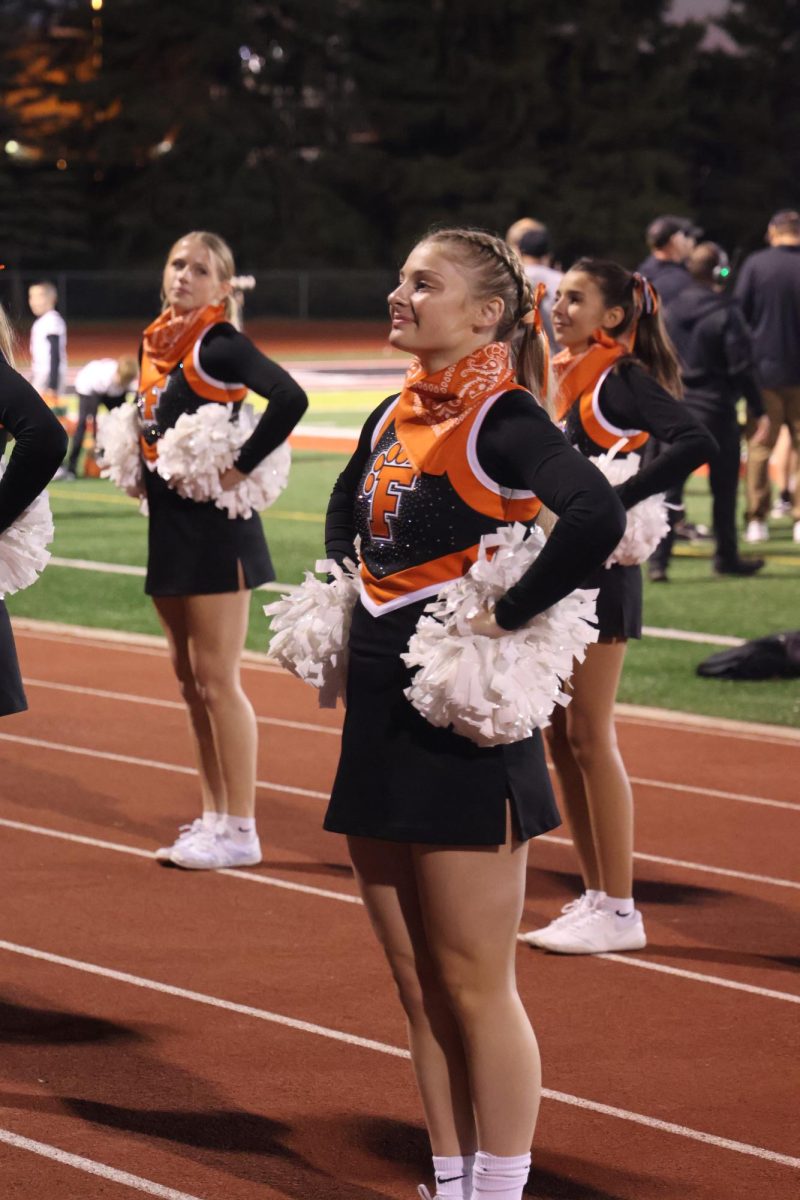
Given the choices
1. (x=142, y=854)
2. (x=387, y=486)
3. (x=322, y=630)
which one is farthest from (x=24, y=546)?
(x=142, y=854)

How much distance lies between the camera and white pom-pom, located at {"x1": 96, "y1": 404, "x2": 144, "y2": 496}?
6133 mm

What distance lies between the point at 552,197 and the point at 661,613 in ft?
150

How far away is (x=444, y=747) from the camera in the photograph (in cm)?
329

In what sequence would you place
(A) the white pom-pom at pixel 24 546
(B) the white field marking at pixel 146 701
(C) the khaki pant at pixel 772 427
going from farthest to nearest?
(C) the khaki pant at pixel 772 427 < (B) the white field marking at pixel 146 701 < (A) the white pom-pom at pixel 24 546

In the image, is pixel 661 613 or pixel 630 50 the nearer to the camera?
pixel 661 613

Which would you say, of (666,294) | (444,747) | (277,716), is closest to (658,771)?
(277,716)

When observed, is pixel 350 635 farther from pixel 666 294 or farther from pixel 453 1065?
pixel 666 294

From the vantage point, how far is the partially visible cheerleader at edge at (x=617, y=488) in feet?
16.8

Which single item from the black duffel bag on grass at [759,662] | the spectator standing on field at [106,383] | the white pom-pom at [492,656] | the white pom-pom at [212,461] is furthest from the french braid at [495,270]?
the spectator standing on field at [106,383]

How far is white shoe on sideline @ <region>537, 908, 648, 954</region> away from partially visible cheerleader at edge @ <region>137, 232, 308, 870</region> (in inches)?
50.2

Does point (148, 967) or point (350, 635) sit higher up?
point (350, 635)

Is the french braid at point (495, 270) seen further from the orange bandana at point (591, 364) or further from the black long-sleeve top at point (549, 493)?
Result: the orange bandana at point (591, 364)

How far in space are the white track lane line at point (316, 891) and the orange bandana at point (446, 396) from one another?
2.28 metres

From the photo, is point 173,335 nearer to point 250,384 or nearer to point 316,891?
point 250,384
